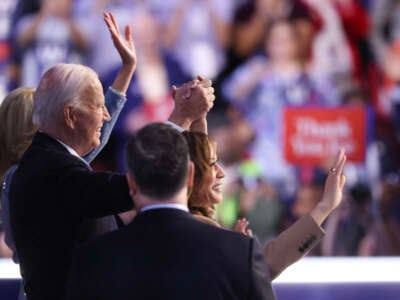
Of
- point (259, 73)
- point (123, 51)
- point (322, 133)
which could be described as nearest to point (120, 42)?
point (123, 51)

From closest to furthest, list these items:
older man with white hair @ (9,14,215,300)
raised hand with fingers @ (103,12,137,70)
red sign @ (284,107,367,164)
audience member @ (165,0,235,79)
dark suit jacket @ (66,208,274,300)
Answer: dark suit jacket @ (66,208,274,300) < older man with white hair @ (9,14,215,300) < raised hand with fingers @ (103,12,137,70) < audience member @ (165,0,235,79) < red sign @ (284,107,367,164)

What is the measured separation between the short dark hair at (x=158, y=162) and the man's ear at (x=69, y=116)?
57 cm

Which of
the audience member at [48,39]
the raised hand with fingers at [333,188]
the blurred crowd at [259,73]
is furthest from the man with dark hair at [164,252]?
the audience member at [48,39]

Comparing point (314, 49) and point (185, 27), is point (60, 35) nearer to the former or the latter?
point (185, 27)

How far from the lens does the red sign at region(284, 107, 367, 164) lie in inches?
279

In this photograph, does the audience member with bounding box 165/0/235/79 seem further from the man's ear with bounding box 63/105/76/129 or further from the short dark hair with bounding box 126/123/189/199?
the short dark hair with bounding box 126/123/189/199

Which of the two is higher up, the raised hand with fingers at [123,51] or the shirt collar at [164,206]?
the raised hand with fingers at [123,51]

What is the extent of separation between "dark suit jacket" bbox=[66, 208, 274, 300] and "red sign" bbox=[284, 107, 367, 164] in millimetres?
5036

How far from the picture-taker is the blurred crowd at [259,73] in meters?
6.64

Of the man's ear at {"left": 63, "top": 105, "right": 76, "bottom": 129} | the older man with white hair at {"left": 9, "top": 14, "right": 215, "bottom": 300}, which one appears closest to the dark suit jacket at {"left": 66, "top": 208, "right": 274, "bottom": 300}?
the older man with white hair at {"left": 9, "top": 14, "right": 215, "bottom": 300}

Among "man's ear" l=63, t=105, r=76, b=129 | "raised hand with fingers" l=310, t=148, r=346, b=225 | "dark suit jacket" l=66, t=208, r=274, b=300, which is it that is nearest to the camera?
"dark suit jacket" l=66, t=208, r=274, b=300

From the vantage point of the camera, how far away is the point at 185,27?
6883mm

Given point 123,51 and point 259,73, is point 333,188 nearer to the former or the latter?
point 123,51

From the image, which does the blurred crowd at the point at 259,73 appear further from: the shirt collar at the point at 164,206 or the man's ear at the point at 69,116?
the shirt collar at the point at 164,206
